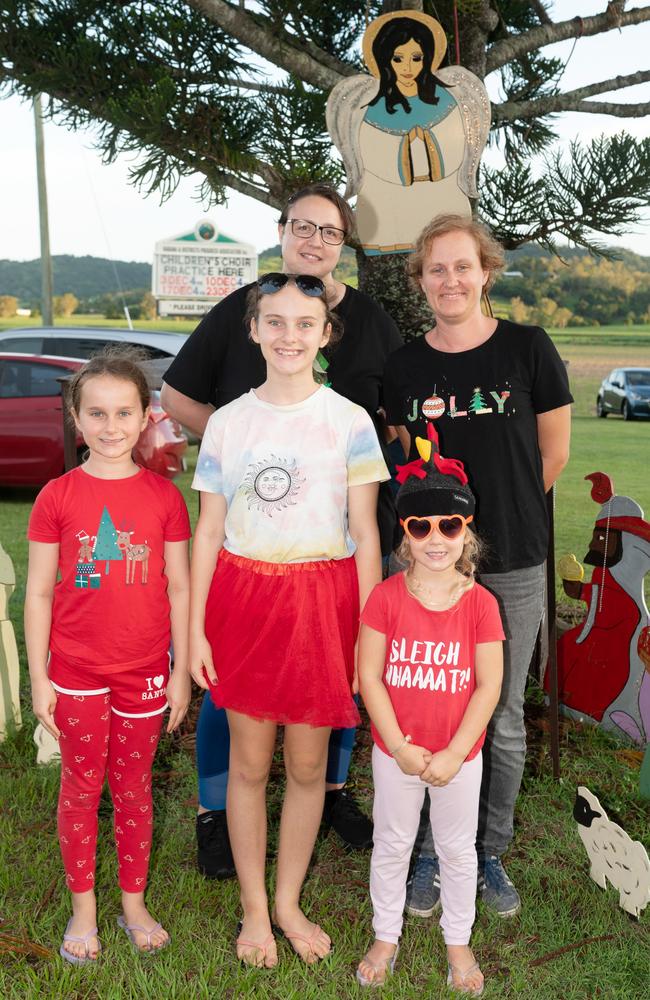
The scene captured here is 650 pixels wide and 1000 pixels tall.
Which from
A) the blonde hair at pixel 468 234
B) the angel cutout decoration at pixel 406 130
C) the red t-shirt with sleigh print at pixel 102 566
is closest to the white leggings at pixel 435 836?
the red t-shirt with sleigh print at pixel 102 566

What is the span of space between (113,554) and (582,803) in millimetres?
1351

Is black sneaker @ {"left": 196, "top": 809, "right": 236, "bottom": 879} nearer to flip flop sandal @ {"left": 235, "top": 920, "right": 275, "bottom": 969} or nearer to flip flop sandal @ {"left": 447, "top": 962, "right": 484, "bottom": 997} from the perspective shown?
flip flop sandal @ {"left": 235, "top": 920, "right": 275, "bottom": 969}

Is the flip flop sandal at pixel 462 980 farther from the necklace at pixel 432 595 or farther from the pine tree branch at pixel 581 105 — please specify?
the pine tree branch at pixel 581 105

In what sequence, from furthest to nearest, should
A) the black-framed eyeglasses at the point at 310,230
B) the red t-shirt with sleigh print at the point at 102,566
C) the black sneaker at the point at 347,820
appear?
1. the black sneaker at the point at 347,820
2. the black-framed eyeglasses at the point at 310,230
3. the red t-shirt with sleigh print at the point at 102,566

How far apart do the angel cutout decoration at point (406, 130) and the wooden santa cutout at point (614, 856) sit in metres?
1.70

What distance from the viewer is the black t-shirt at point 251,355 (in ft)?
7.29

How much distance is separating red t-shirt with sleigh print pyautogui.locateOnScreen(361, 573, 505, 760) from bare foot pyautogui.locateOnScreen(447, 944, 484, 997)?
0.46m

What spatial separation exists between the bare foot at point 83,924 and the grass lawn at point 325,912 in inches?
1.3

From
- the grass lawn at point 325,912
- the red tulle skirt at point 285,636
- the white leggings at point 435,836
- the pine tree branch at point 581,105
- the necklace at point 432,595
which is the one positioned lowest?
the grass lawn at point 325,912

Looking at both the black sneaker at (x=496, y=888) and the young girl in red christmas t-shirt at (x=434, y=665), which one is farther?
the black sneaker at (x=496, y=888)

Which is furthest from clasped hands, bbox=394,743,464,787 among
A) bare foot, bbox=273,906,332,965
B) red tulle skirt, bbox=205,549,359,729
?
bare foot, bbox=273,906,332,965

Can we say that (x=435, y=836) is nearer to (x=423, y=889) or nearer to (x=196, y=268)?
(x=423, y=889)

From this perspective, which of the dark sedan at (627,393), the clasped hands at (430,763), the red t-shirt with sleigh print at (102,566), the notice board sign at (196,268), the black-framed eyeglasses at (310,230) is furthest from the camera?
the dark sedan at (627,393)

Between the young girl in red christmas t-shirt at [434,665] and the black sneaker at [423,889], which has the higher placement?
the young girl in red christmas t-shirt at [434,665]
